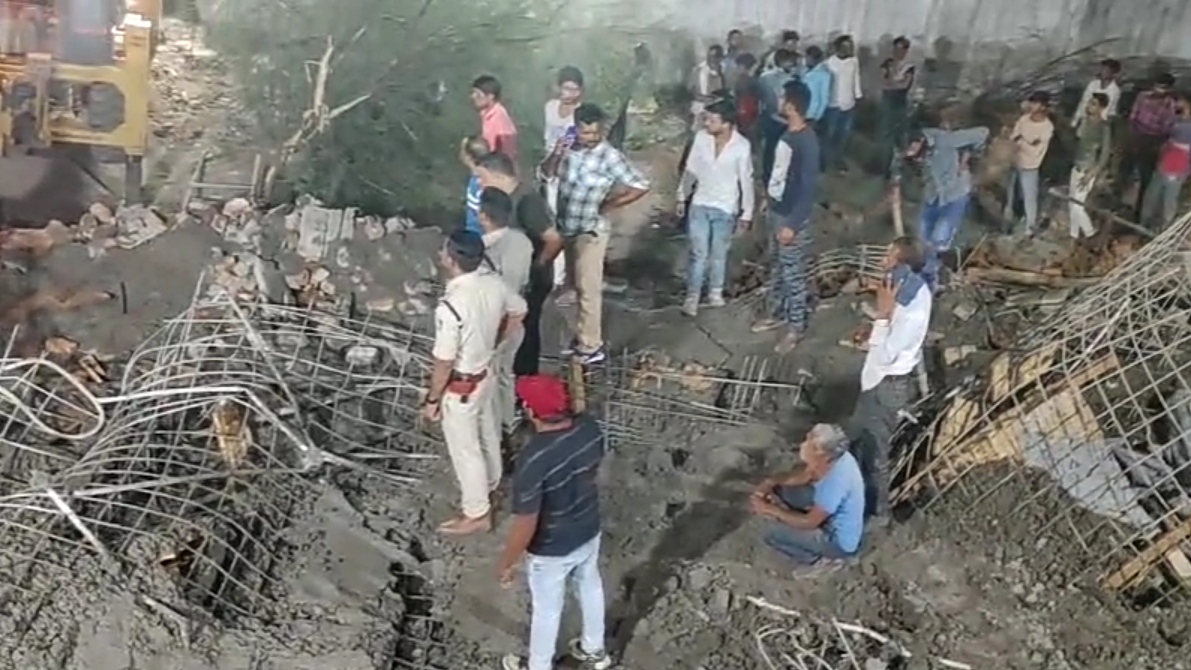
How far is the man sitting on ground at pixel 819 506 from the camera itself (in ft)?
16.4

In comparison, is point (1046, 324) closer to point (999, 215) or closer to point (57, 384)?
point (999, 215)

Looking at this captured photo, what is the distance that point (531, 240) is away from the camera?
19.1 feet

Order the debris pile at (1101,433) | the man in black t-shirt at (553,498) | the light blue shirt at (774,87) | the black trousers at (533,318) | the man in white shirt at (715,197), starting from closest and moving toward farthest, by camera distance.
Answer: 1. the man in black t-shirt at (553,498)
2. the debris pile at (1101,433)
3. the black trousers at (533,318)
4. the man in white shirt at (715,197)
5. the light blue shirt at (774,87)

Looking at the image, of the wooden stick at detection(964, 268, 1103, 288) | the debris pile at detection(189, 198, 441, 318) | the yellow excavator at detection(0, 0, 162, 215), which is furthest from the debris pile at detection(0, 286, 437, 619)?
the wooden stick at detection(964, 268, 1103, 288)

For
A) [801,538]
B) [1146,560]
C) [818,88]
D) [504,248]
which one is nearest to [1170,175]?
[818,88]

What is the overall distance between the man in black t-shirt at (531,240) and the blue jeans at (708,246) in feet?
3.51

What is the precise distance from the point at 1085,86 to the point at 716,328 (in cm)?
237

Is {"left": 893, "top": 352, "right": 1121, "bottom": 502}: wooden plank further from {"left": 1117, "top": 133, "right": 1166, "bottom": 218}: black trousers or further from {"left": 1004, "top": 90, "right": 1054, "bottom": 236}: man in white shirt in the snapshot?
{"left": 1117, "top": 133, "right": 1166, "bottom": 218}: black trousers

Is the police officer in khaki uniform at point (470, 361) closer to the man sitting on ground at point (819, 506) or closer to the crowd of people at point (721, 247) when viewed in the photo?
the crowd of people at point (721, 247)

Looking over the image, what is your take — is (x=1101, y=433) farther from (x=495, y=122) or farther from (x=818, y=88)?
(x=495, y=122)

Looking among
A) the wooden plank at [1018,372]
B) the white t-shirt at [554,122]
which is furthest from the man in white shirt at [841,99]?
the wooden plank at [1018,372]

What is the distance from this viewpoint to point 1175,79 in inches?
302

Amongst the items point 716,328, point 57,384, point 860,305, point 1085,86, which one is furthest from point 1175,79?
point 57,384

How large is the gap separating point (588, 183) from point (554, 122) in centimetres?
122
